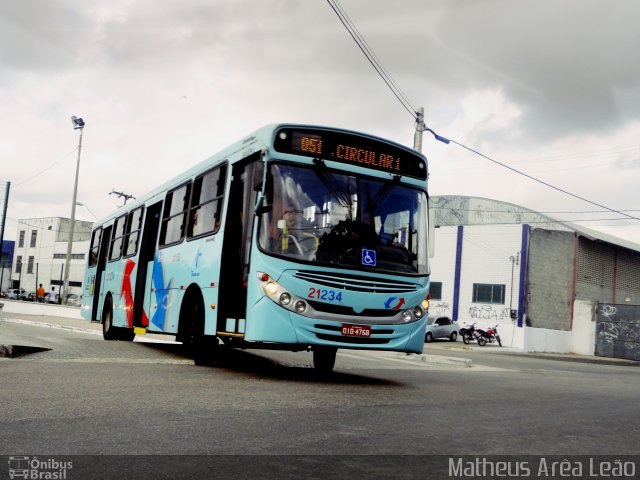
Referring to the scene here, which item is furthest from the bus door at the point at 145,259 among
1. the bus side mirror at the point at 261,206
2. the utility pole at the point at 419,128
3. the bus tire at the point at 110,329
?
the utility pole at the point at 419,128

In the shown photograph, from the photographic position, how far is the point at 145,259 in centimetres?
1442

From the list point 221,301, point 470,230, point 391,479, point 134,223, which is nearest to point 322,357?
point 221,301

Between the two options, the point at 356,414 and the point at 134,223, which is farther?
the point at 134,223

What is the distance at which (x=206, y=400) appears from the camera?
7012mm

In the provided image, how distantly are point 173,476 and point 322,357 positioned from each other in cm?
788

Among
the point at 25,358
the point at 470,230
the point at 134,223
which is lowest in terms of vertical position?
the point at 25,358

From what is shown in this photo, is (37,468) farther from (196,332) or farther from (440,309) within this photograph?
(440,309)

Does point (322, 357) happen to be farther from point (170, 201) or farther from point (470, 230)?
point (470, 230)

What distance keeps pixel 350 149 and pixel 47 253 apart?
81.8m

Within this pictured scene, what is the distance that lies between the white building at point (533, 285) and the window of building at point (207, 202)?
94.7ft

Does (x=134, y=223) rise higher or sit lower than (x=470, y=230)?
lower

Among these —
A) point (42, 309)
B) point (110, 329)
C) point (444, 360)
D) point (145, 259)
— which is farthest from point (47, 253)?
point (145, 259)

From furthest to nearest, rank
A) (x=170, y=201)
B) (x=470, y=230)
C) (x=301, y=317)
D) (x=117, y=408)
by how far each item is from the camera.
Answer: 1. (x=470, y=230)
2. (x=170, y=201)
3. (x=301, y=317)
4. (x=117, y=408)

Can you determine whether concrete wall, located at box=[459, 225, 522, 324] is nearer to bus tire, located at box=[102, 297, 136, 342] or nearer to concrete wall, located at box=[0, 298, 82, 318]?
concrete wall, located at box=[0, 298, 82, 318]
